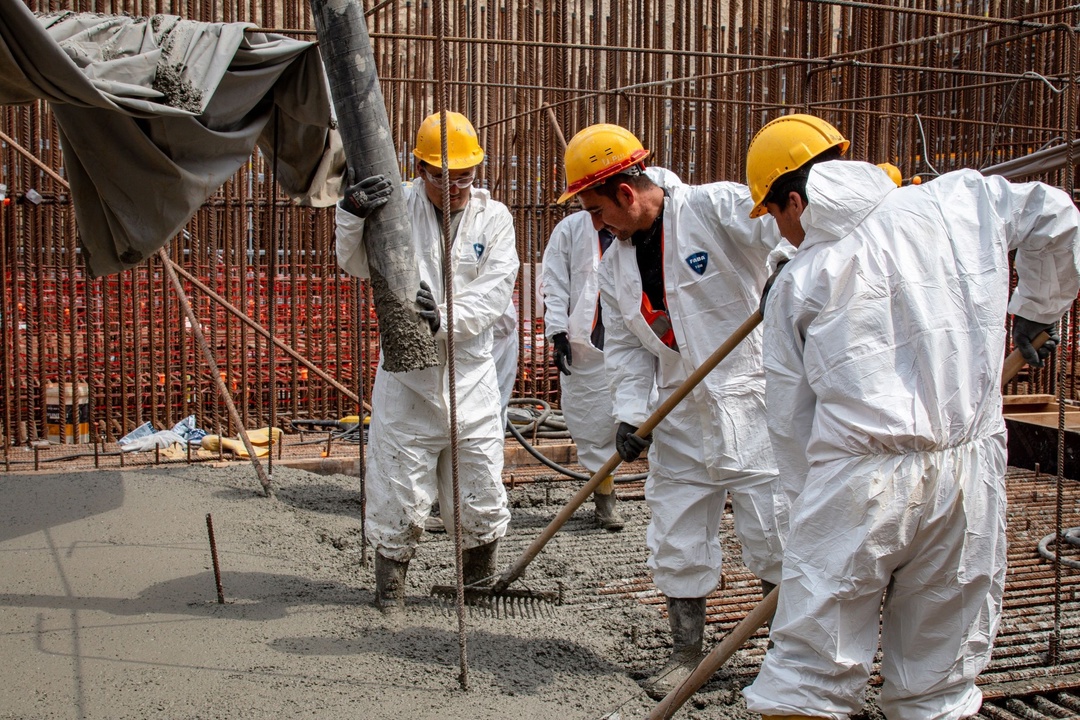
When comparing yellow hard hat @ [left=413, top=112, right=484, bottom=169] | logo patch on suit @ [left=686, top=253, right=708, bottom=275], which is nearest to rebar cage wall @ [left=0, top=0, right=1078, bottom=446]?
yellow hard hat @ [left=413, top=112, right=484, bottom=169]

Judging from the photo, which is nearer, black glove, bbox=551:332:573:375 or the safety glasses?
the safety glasses

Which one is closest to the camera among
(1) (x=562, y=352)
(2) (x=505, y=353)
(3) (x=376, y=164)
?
(3) (x=376, y=164)

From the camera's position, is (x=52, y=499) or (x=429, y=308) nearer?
(x=429, y=308)

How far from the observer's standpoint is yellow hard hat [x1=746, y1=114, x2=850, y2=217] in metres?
2.94

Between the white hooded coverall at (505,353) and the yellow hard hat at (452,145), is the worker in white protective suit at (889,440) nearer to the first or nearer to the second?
the yellow hard hat at (452,145)

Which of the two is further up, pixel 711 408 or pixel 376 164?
pixel 376 164

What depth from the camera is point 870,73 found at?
1020 centimetres

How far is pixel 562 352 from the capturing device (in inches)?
244

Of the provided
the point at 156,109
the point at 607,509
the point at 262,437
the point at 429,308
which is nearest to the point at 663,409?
the point at 429,308

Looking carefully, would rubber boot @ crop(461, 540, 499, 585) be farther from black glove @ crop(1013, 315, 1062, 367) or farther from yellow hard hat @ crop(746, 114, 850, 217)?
black glove @ crop(1013, 315, 1062, 367)

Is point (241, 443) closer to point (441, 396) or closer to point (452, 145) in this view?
point (441, 396)

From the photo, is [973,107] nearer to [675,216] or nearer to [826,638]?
[675,216]

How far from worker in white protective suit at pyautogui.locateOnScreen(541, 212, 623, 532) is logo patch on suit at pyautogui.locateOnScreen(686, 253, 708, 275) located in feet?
7.48

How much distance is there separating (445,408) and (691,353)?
1.10 meters
